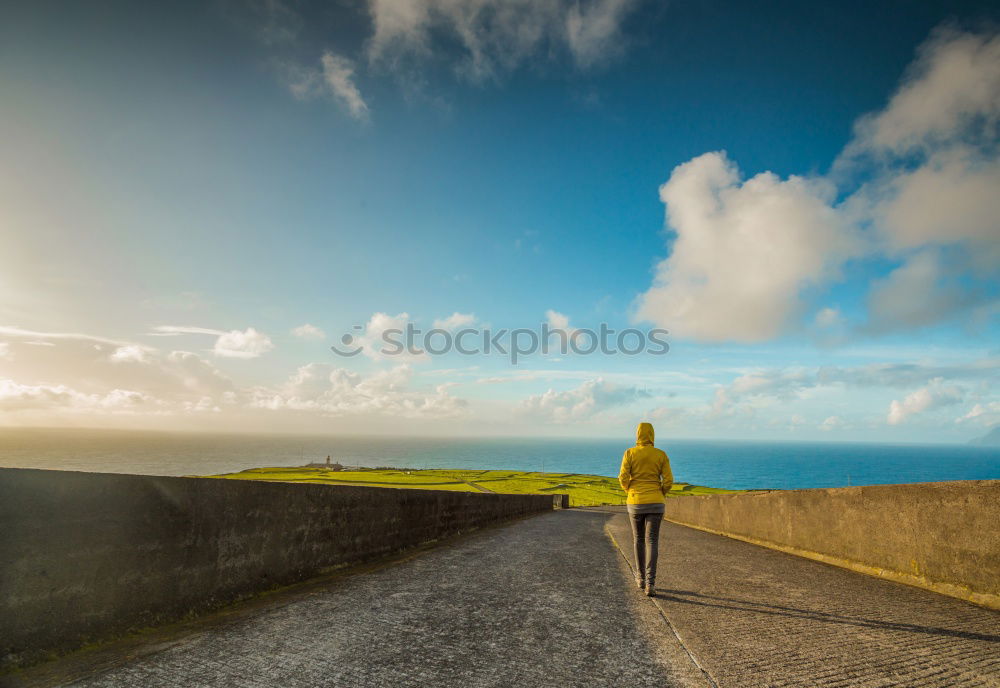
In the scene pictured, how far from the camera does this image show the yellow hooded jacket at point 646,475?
5062 millimetres

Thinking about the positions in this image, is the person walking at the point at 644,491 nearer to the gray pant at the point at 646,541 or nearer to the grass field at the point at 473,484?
the gray pant at the point at 646,541

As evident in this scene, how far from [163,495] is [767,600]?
5.37m

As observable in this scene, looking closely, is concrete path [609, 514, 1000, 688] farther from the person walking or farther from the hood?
the hood

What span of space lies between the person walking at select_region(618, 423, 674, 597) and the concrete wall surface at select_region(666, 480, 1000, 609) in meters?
2.62

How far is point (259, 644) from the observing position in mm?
3246

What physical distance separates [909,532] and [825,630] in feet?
8.05

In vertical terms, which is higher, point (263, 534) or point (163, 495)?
point (163, 495)

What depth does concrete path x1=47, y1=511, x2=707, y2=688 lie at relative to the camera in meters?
2.77

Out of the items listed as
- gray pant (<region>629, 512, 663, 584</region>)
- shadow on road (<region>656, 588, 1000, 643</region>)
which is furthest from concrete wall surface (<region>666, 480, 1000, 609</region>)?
gray pant (<region>629, 512, 663, 584</region>)

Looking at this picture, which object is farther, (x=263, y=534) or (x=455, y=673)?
(x=263, y=534)

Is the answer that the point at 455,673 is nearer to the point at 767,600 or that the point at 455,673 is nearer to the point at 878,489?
the point at 767,600

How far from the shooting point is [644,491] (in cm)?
509

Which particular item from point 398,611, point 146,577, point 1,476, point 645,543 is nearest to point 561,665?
point 398,611

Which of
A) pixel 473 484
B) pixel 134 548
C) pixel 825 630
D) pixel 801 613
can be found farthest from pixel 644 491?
pixel 473 484
